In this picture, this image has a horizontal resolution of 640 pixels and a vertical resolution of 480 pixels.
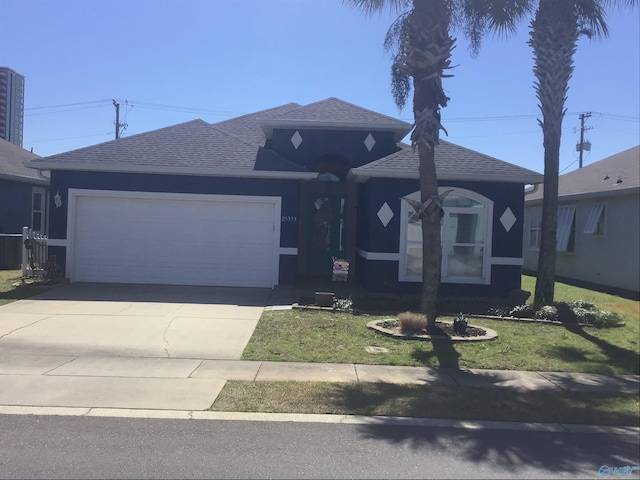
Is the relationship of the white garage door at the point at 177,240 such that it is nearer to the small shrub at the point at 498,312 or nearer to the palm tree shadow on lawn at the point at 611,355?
the small shrub at the point at 498,312

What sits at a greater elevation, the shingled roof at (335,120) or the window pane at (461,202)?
the shingled roof at (335,120)

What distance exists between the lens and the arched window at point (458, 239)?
13258mm

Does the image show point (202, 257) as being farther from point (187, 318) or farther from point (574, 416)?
point (574, 416)

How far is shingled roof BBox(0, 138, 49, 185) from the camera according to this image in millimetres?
18219

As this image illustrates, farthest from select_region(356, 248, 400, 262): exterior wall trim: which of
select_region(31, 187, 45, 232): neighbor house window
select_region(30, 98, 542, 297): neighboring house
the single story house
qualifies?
select_region(31, 187, 45, 232): neighbor house window

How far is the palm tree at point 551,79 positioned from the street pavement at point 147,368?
4898 millimetres

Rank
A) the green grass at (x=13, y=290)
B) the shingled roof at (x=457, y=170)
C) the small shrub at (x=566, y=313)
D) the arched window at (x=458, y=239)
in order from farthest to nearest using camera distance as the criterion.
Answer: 1. the arched window at (x=458, y=239)
2. the shingled roof at (x=457, y=170)
3. the green grass at (x=13, y=290)
4. the small shrub at (x=566, y=313)

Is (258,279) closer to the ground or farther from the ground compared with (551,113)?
closer to the ground

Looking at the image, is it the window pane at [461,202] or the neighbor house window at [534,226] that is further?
the neighbor house window at [534,226]

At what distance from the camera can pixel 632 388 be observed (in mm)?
6793

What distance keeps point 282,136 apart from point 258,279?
4.68m

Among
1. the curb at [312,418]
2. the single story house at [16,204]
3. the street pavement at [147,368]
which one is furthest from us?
the single story house at [16,204]

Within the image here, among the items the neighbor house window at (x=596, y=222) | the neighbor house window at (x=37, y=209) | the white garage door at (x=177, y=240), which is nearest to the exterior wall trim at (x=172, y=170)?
the white garage door at (x=177, y=240)

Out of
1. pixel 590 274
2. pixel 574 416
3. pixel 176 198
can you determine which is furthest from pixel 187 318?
pixel 590 274
